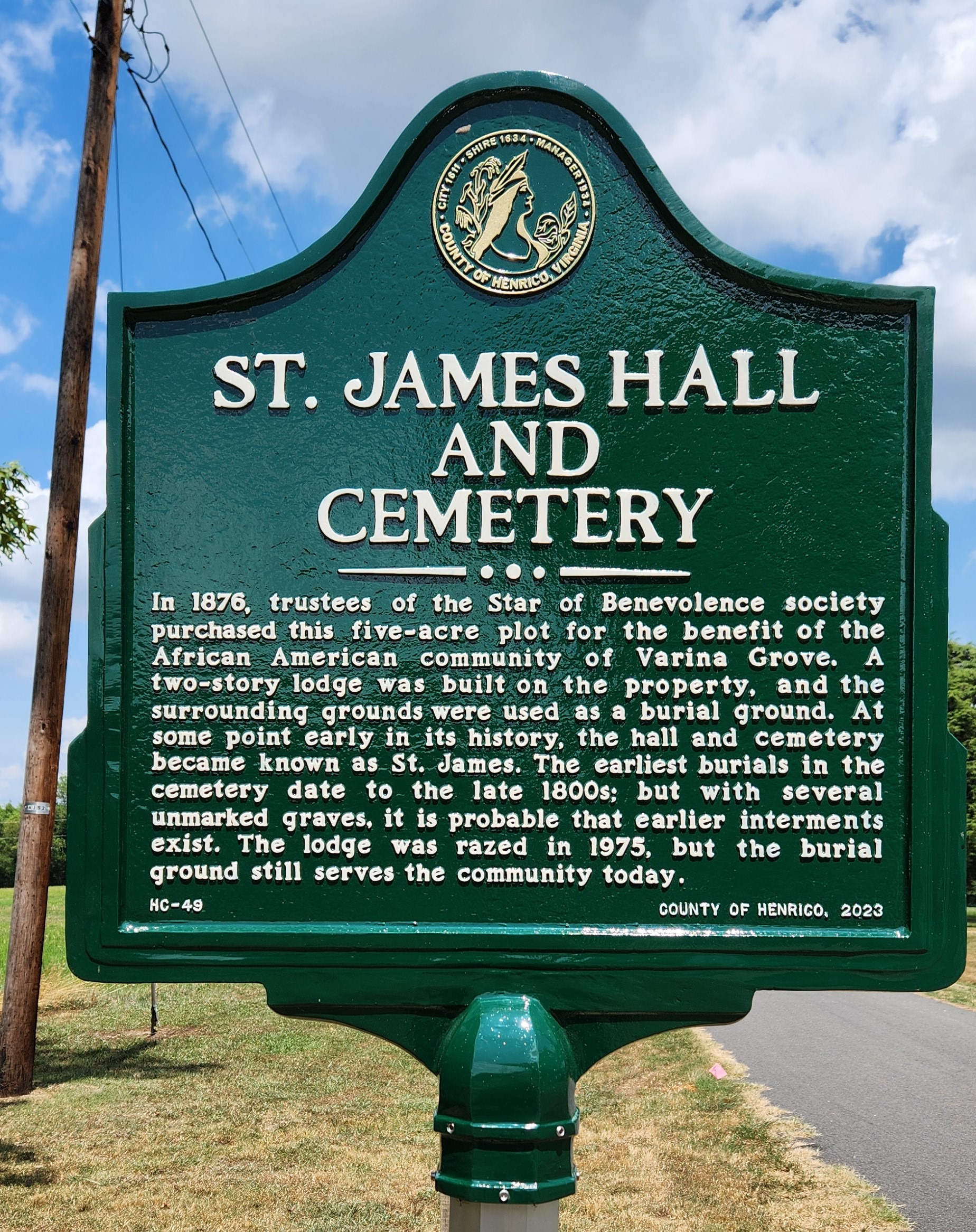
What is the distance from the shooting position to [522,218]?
3.02 metres

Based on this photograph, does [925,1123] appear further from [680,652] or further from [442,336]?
[442,336]

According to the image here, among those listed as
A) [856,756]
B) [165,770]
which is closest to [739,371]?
[856,756]

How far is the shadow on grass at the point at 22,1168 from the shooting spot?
662cm

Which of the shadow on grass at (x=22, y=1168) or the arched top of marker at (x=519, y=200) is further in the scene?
the shadow on grass at (x=22, y=1168)

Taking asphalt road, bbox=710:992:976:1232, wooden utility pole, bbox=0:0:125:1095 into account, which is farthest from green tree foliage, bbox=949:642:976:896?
wooden utility pole, bbox=0:0:125:1095

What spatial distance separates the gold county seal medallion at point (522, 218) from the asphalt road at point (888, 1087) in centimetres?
595

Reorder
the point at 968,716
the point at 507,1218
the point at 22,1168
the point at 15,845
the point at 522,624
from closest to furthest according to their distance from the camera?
the point at 507,1218, the point at 522,624, the point at 22,1168, the point at 968,716, the point at 15,845

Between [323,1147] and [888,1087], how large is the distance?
5324 mm

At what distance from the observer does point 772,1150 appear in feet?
25.5

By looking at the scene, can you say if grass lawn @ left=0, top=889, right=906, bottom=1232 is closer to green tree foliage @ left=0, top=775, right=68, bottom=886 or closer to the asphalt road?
the asphalt road

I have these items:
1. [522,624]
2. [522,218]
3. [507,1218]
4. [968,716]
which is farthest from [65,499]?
[968,716]

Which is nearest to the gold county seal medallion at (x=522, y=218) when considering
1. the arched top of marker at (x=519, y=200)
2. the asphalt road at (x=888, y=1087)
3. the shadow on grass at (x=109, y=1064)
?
the arched top of marker at (x=519, y=200)

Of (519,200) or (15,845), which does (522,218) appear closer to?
(519,200)

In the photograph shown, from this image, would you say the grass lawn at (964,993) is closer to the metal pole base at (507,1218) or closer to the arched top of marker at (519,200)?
the metal pole base at (507,1218)
